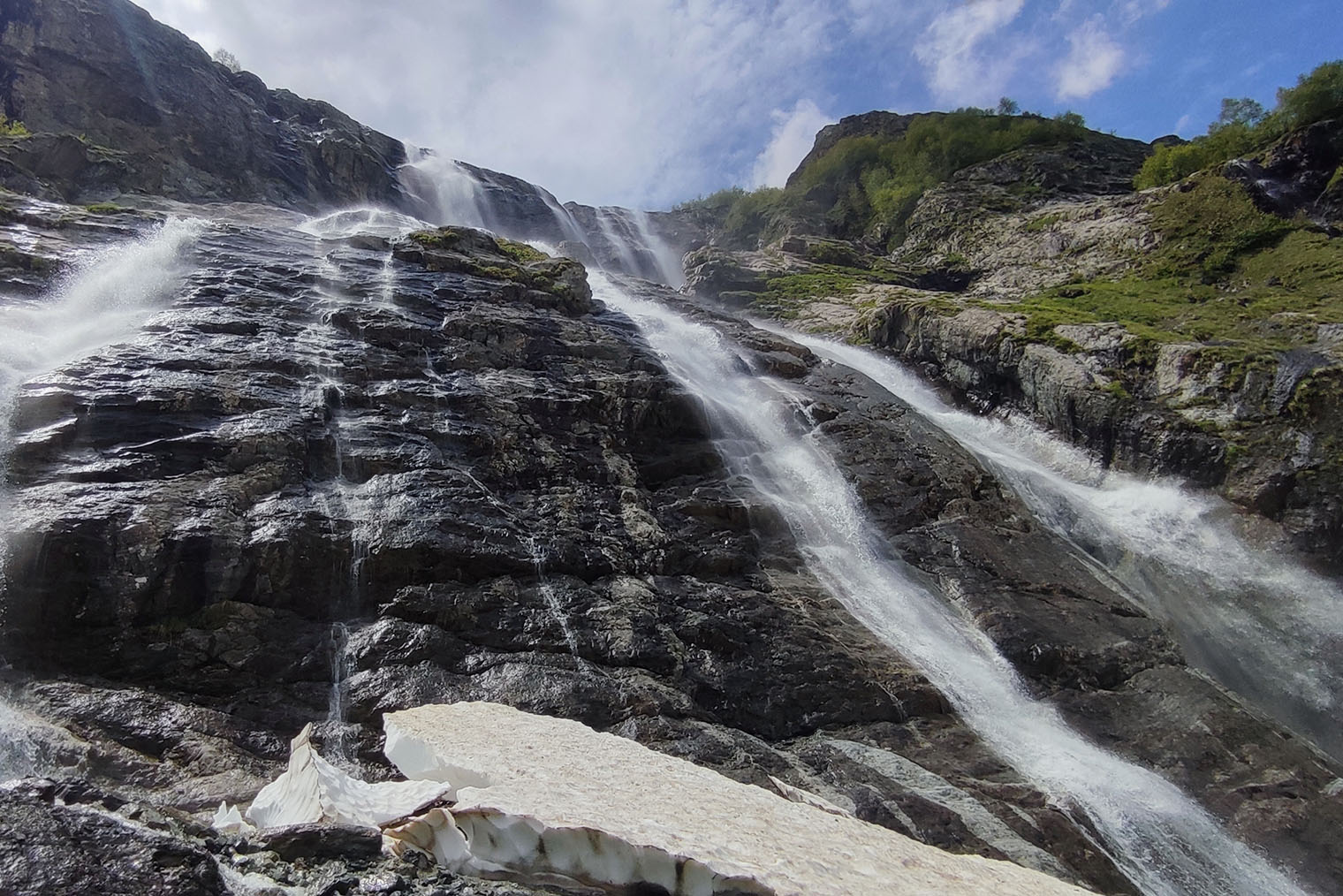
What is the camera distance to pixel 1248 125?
41844 millimetres

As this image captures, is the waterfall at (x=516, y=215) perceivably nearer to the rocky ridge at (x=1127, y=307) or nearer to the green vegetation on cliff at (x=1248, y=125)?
the rocky ridge at (x=1127, y=307)

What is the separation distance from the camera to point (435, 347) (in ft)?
60.9

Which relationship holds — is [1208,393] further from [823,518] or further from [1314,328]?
[823,518]

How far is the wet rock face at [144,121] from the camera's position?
34.0m

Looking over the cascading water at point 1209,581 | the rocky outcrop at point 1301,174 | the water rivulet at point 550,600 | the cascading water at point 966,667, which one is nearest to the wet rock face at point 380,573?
the water rivulet at point 550,600

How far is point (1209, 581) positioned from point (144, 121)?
168 feet

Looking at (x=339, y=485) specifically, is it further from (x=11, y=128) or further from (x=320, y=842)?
(x=11, y=128)

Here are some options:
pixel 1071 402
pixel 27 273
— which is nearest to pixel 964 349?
pixel 1071 402

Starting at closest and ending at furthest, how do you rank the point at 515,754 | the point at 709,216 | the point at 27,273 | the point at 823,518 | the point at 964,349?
the point at 515,754, the point at 823,518, the point at 27,273, the point at 964,349, the point at 709,216

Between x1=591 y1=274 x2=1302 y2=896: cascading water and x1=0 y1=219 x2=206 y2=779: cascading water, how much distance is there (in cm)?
1223

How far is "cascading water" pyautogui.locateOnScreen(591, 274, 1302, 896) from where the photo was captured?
30.5 feet

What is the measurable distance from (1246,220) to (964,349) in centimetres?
1452

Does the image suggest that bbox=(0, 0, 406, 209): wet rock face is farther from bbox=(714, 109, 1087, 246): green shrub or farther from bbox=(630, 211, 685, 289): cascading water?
bbox=(714, 109, 1087, 246): green shrub

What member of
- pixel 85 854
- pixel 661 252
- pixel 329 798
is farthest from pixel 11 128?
pixel 85 854
